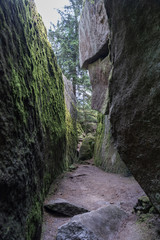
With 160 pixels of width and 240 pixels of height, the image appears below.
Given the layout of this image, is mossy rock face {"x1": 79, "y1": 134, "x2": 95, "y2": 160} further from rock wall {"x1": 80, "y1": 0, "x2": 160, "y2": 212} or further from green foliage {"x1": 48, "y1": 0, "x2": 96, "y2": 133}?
rock wall {"x1": 80, "y1": 0, "x2": 160, "y2": 212}

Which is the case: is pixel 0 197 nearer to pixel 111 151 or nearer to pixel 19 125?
pixel 19 125

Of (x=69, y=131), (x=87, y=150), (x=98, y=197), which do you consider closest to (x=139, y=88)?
(x=98, y=197)

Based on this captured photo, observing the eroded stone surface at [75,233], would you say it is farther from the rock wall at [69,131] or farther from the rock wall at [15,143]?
the rock wall at [69,131]

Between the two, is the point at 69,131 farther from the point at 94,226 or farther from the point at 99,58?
the point at 94,226

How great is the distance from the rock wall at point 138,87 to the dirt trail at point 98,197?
1090 mm

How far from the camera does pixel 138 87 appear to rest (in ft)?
9.36

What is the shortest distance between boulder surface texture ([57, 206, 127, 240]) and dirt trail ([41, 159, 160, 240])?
0.64 feet

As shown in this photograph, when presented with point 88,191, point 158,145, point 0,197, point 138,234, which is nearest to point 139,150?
Result: point 158,145

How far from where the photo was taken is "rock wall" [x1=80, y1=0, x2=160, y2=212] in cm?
253

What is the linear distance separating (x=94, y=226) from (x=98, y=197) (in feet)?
8.25

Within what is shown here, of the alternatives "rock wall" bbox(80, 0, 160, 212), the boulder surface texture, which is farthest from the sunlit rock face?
the boulder surface texture

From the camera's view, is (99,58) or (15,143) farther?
(99,58)

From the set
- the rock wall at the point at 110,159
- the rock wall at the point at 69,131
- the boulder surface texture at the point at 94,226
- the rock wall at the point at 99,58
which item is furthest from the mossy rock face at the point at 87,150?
the boulder surface texture at the point at 94,226

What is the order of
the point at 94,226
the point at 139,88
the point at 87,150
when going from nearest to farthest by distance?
1. the point at 139,88
2. the point at 94,226
3. the point at 87,150
